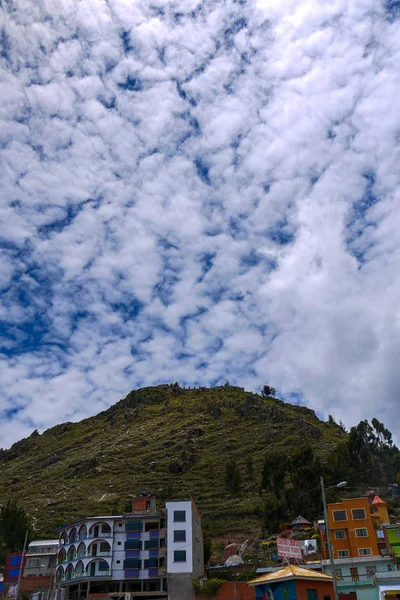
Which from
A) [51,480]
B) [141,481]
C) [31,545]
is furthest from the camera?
[51,480]

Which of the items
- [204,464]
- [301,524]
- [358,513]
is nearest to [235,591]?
[358,513]

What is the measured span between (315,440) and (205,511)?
45.6 m

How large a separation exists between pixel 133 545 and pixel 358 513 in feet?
93.0

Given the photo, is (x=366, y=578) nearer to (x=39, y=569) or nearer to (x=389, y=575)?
(x=389, y=575)

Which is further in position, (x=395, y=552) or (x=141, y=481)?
(x=141, y=481)

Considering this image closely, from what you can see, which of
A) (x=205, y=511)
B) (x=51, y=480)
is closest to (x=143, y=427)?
(x=51, y=480)

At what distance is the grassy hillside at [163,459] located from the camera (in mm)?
115438

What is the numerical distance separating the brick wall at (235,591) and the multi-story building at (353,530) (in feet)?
40.2

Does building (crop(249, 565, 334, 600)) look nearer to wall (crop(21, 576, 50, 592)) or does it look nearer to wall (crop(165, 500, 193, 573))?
wall (crop(165, 500, 193, 573))

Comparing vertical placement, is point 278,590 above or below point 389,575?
below

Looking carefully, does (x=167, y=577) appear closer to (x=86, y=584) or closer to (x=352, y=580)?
(x=86, y=584)

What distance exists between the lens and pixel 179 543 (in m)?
66.9

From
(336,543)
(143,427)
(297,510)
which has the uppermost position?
(143,427)

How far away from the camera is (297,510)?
90.9m
